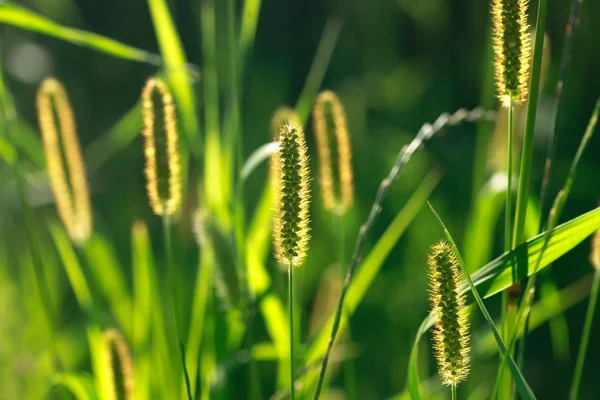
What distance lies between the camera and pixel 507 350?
0.90 meters

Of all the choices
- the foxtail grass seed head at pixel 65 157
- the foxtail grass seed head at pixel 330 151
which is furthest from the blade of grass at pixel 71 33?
the foxtail grass seed head at pixel 330 151

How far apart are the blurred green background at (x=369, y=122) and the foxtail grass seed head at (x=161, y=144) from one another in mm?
444

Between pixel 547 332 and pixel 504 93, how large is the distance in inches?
93.2

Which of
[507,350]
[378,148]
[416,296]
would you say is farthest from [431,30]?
[507,350]

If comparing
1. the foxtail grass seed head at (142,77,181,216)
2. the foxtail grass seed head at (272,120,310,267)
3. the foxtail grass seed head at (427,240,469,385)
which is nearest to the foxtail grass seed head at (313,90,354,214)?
the foxtail grass seed head at (142,77,181,216)

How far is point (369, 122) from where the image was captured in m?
4.89

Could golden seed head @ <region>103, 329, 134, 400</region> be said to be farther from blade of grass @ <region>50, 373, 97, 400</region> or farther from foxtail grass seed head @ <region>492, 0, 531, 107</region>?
foxtail grass seed head @ <region>492, 0, 531, 107</region>

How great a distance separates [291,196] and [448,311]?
25 centimetres

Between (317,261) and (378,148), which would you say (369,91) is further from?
(317,261)

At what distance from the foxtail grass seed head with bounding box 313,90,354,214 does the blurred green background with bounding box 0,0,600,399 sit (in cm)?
37

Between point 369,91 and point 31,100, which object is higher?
point 31,100

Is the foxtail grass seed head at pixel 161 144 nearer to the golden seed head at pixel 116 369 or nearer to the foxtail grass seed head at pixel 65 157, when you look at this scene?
the golden seed head at pixel 116 369

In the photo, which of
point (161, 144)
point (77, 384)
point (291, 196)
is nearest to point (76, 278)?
point (77, 384)

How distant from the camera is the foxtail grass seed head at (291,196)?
925 mm
